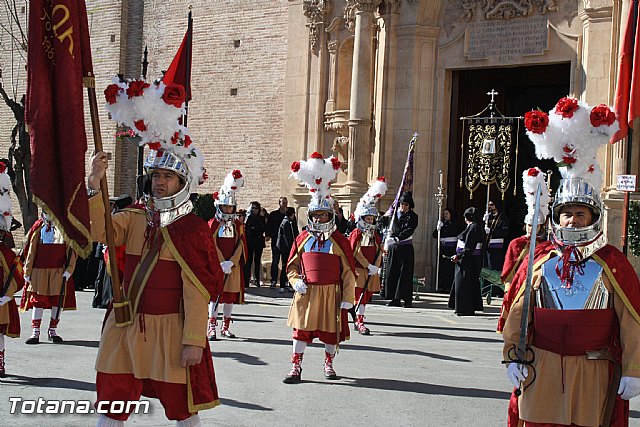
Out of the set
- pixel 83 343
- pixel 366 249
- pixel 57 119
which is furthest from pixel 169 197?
pixel 366 249

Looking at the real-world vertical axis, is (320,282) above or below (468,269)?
above

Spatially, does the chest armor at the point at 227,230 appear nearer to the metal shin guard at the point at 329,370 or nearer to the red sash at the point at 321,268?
the red sash at the point at 321,268

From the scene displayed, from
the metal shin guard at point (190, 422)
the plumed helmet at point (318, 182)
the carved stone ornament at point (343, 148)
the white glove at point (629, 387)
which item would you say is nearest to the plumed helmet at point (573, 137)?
the white glove at point (629, 387)

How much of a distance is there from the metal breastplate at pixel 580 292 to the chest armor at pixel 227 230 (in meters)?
8.67

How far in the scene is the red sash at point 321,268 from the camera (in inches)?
421

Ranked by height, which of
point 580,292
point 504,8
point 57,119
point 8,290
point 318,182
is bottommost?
point 8,290

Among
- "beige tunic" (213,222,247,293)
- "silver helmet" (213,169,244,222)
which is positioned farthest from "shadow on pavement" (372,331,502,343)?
"silver helmet" (213,169,244,222)

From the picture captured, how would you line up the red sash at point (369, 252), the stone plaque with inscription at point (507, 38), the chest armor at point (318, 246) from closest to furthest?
the chest armor at point (318, 246) → the red sash at point (369, 252) → the stone plaque with inscription at point (507, 38)

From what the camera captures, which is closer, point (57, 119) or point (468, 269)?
point (57, 119)

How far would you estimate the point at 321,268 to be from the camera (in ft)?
35.2

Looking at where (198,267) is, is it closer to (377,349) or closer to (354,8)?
(377,349)

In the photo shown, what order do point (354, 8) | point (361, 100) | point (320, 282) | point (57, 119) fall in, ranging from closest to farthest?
point (57, 119)
point (320, 282)
point (361, 100)
point (354, 8)

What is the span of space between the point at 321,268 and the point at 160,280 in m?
4.54

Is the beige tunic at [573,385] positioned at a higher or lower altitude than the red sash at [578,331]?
lower
